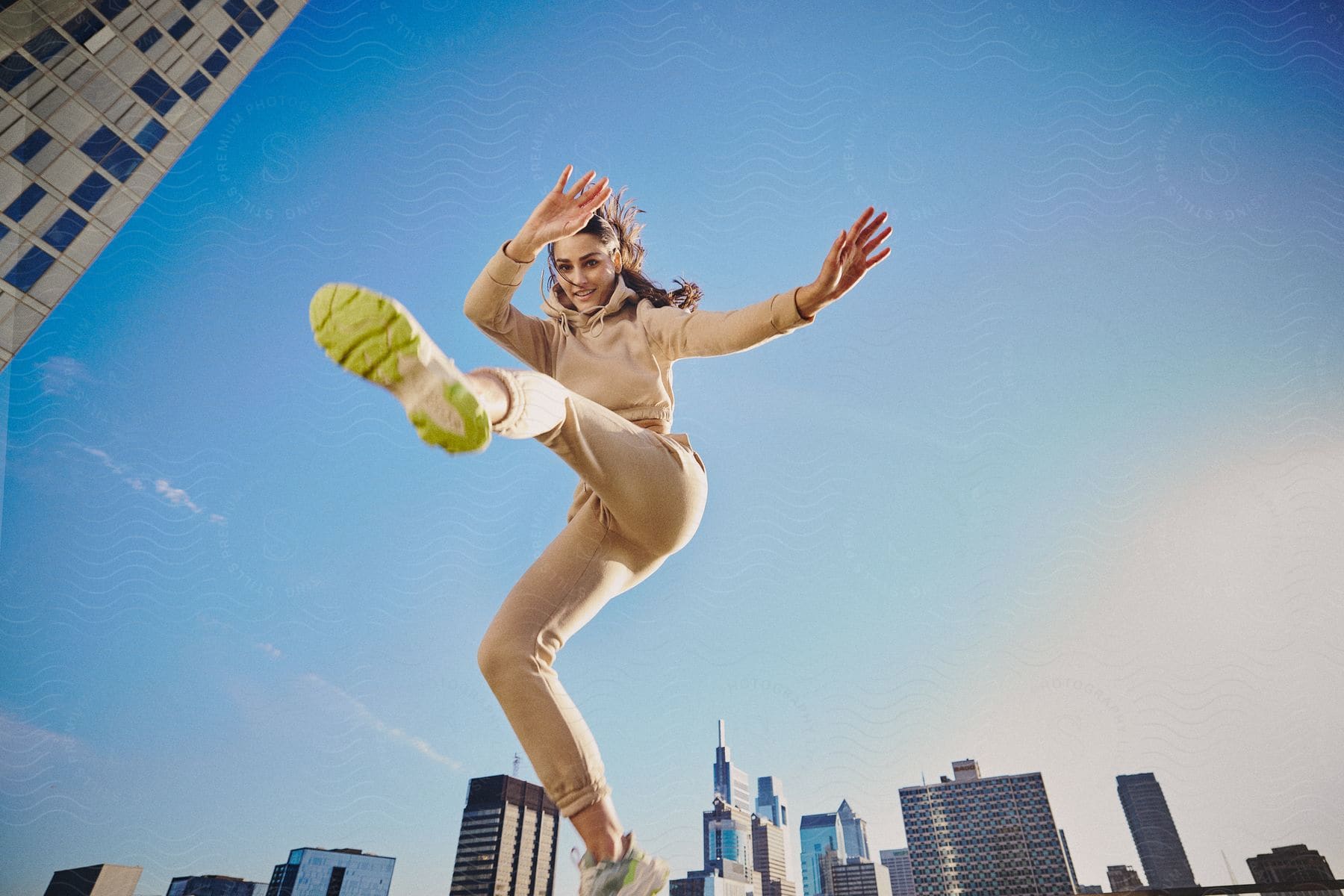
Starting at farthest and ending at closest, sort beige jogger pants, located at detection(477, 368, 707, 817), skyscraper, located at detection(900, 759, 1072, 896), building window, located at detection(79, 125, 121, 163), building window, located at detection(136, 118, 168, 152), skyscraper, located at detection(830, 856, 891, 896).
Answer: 1. skyscraper, located at detection(830, 856, 891, 896)
2. skyscraper, located at detection(900, 759, 1072, 896)
3. building window, located at detection(136, 118, 168, 152)
4. building window, located at detection(79, 125, 121, 163)
5. beige jogger pants, located at detection(477, 368, 707, 817)

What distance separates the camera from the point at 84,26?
533 inches

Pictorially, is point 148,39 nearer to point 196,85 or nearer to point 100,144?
A: point 196,85

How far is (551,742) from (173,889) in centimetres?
6653

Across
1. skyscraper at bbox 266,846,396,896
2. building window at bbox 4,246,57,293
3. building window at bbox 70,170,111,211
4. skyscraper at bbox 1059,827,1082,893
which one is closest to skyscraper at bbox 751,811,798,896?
skyscraper at bbox 1059,827,1082,893

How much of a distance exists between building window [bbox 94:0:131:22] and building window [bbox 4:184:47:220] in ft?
13.2

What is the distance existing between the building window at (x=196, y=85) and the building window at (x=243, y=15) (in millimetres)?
1882

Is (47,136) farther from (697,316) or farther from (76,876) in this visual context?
(76,876)

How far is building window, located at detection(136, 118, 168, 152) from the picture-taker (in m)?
15.7

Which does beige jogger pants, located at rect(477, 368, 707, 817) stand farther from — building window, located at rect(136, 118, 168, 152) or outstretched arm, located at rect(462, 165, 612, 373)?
building window, located at rect(136, 118, 168, 152)

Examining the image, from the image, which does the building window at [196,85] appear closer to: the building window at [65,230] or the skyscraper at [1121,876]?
the building window at [65,230]

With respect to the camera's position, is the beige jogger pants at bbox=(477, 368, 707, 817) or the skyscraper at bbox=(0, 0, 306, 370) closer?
the beige jogger pants at bbox=(477, 368, 707, 817)

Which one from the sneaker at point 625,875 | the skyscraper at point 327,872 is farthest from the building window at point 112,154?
the skyscraper at point 327,872

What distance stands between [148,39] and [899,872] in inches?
6603

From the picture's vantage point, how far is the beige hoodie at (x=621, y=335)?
1902mm
